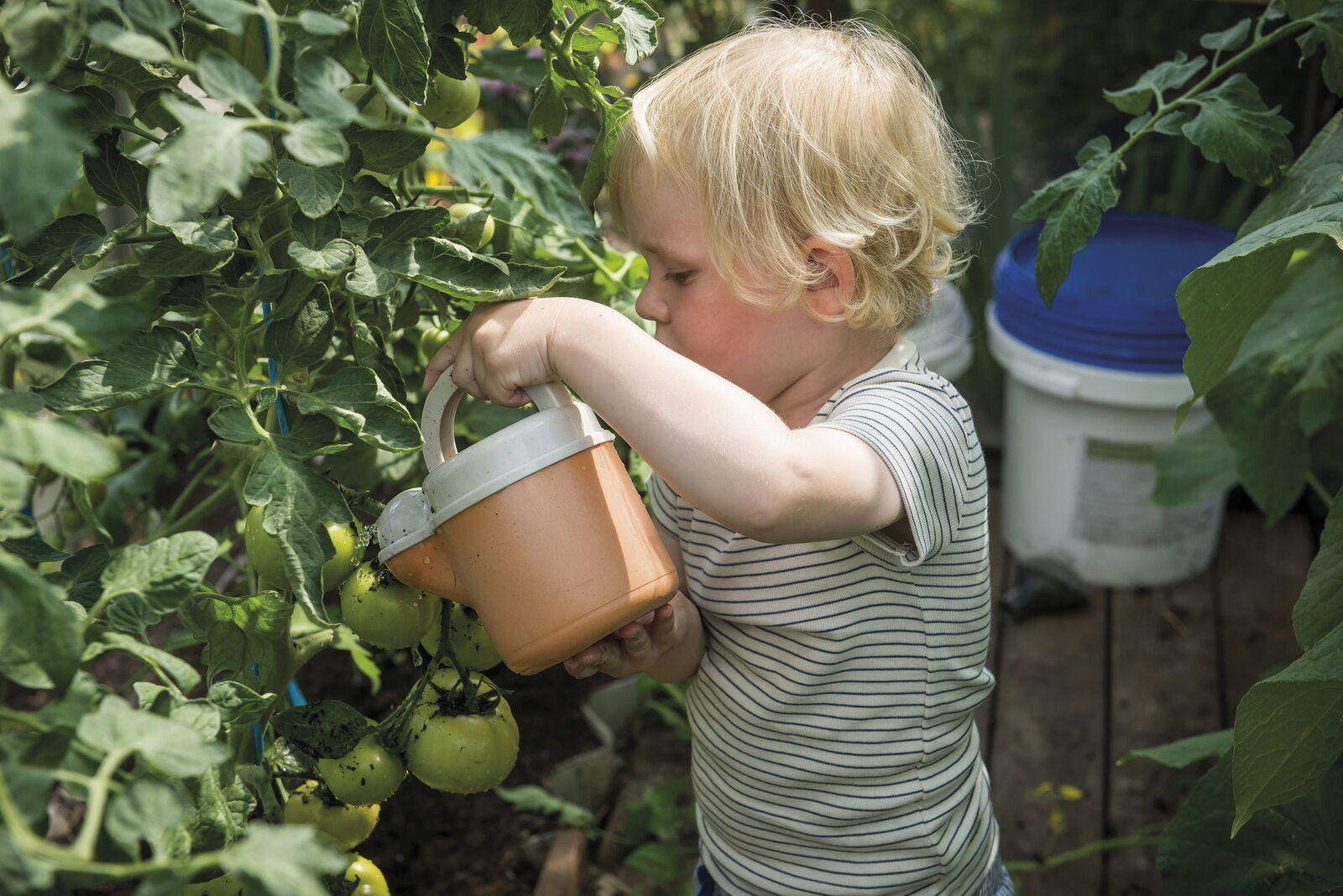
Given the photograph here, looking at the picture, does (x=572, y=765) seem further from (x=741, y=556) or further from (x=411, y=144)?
(x=411, y=144)

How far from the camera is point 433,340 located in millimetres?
1028

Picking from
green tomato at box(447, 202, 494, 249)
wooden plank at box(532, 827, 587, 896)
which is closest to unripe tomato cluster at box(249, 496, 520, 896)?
green tomato at box(447, 202, 494, 249)

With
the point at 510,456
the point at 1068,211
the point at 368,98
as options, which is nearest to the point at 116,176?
the point at 368,98

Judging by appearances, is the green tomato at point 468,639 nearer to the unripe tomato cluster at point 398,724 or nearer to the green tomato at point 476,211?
the unripe tomato cluster at point 398,724

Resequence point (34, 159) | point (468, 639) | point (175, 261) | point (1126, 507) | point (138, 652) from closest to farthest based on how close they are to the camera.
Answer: point (34, 159)
point (138, 652)
point (175, 261)
point (468, 639)
point (1126, 507)

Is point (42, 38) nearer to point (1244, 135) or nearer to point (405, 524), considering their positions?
point (405, 524)

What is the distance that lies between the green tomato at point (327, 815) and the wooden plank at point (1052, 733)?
1.16 m

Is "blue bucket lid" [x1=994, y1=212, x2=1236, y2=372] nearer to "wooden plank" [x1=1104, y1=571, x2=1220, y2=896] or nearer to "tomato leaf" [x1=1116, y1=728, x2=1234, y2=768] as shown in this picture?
"wooden plank" [x1=1104, y1=571, x2=1220, y2=896]

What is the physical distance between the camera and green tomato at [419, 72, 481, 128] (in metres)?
0.94

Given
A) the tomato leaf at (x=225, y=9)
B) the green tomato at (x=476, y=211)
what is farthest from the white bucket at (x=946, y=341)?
the tomato leaf at (x=225, y=9)

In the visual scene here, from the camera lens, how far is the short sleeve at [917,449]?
906 mm

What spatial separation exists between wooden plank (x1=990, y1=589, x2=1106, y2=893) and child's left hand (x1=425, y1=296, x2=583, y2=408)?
1.28m

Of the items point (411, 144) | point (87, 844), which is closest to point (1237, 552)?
point (411, 144)

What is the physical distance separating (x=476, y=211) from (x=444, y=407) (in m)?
0.15
